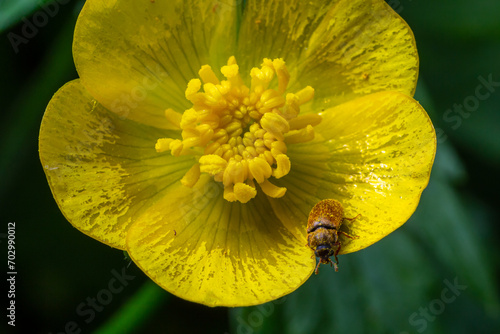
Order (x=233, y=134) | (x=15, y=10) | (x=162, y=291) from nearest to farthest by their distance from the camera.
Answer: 1. (x=15, y=10)
2. (x=233, y=134)
3. (x=162, y=291)

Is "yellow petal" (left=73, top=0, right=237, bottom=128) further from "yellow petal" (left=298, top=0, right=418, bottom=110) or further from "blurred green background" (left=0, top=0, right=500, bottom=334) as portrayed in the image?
"blurred green background" (left=0, top=0, right=500, bottom=334)

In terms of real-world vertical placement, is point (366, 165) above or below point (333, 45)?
below

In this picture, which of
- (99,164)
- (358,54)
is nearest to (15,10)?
(99,164)

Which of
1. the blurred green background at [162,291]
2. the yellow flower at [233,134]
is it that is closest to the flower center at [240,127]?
the yellow flower at [233,134]

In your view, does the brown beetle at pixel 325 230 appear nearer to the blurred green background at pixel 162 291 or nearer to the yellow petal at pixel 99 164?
the yellow petal at pixel 99 164

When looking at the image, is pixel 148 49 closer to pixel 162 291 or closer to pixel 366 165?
pixel 366 165

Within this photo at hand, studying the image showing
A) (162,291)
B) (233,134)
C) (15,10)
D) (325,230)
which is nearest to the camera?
(325,230)

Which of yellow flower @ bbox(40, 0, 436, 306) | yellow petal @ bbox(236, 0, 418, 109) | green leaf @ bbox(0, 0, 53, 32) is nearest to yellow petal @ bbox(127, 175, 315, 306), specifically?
yellow flower @ bbox(40, 0, 436, 306)

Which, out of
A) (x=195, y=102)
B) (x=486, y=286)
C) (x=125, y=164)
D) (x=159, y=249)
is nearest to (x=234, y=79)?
(x=195, y=102)
